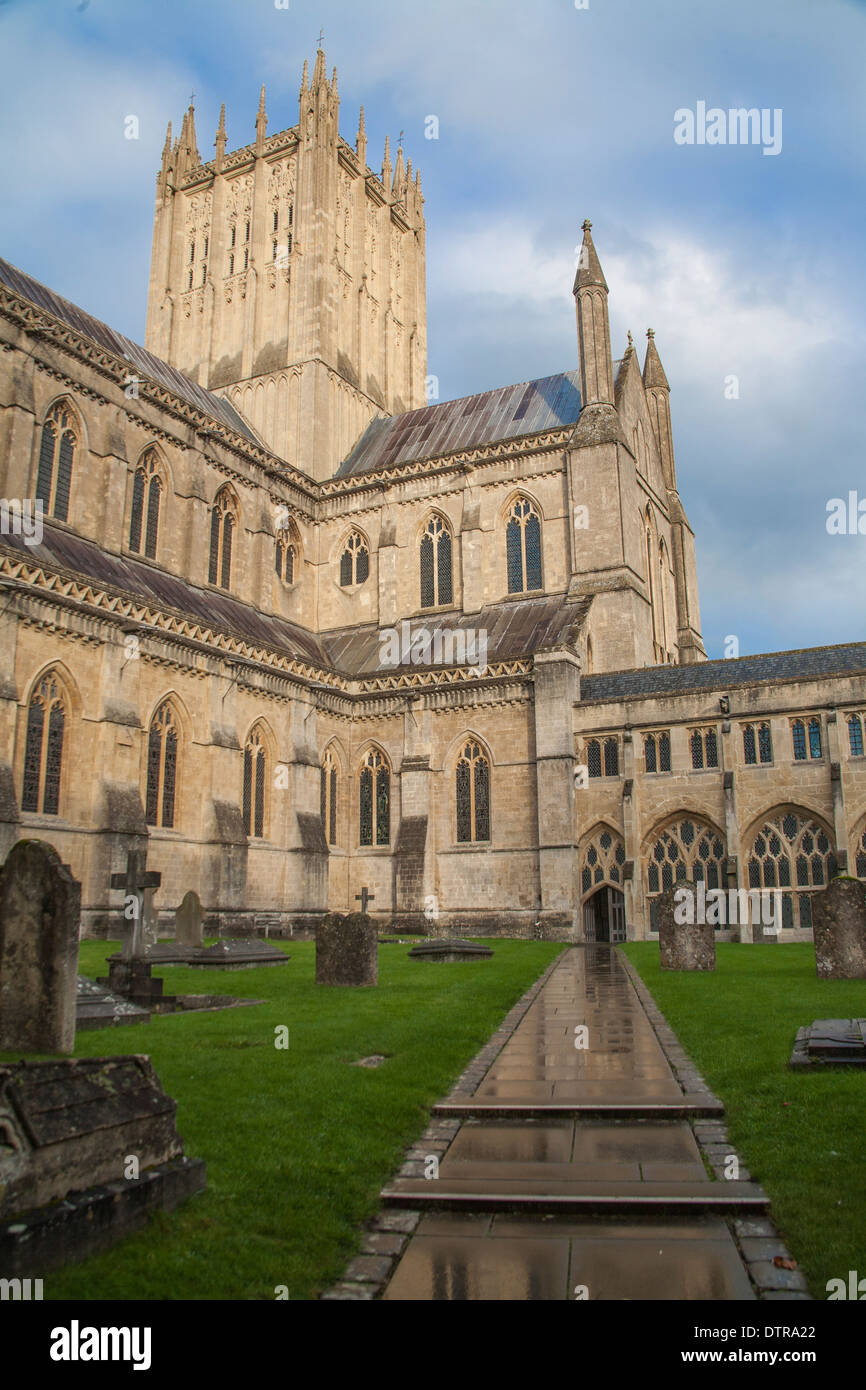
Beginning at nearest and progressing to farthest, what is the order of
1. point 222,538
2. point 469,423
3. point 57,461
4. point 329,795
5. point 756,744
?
1. point 756,744
2. point 57,461
3. point 329,795
4. point 222,538
5. point 469,423

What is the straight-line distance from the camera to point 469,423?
1591 inches

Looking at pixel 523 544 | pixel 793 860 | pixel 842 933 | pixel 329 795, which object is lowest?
pixel 842 933

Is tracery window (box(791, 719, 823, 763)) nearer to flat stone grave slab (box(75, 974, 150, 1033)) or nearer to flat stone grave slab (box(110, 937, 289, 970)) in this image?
flat stone grave slab (box(110, 937, 289, 970))

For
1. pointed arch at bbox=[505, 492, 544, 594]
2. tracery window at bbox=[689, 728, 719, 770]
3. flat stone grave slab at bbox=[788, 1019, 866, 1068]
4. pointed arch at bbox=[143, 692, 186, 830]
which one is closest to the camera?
flat stone grave slab at bbox=[788, 1019, 866, 1068]

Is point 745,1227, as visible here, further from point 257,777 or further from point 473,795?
point 473,795

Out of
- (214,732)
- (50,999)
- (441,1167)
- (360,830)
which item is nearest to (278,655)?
(214,732)

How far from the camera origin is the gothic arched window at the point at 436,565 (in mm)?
37062

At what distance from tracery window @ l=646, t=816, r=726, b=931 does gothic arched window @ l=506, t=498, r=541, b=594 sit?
35.7 feet

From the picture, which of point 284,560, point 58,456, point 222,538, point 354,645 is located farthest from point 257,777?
point 284,560

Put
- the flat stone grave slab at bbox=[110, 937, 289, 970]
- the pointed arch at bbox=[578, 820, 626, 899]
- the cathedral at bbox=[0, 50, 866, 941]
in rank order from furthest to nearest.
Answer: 1. the pointed arch at bbox=[578, 820, 626, 899]
2. the cathedral at bbox=[0, 50, 866, 941]
3. the flat stone grave slab at bbox=[110, 937, 289, 970]

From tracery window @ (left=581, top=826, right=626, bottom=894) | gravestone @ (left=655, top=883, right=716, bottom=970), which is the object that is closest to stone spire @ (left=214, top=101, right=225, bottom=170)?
tracery window @ (left=581, top=826, right=626, bottom=894)

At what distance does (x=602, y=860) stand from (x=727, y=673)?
22.0 ft

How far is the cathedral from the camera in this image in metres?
24.9

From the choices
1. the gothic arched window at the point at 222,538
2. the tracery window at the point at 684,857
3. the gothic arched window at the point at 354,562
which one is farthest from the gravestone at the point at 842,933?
the gothic arched window at the point at 354,562
